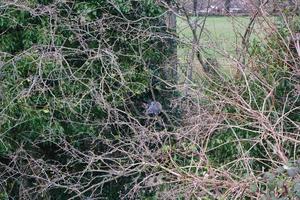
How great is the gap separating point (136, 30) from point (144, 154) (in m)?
1.36

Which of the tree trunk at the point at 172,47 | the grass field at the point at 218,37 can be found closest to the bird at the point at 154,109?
the tree trunk at the point at 172,47

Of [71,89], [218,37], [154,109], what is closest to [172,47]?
[218,37]

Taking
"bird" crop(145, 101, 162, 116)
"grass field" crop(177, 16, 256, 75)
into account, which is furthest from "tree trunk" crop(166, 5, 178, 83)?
"bird" crop(145, 101, 162, 116)

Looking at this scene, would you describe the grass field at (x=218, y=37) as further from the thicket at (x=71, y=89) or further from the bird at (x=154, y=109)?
the bird at (x=154, y=109)

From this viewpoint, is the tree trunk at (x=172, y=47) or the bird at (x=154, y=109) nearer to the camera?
the bird at (x=154, y=109)

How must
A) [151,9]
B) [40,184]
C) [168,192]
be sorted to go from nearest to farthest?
[168,192] → [40,184] → [151,9]

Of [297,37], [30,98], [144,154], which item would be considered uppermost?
[297,37]

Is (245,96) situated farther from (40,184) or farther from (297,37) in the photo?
(40,184)

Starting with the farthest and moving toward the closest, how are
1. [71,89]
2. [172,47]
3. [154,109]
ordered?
[172,47]
[154,109]
[71,89]

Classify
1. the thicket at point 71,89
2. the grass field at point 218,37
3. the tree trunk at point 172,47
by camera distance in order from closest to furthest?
the thicket at point 71,89 → the grass field at point 218,37 → the tree trunk at point 172,47

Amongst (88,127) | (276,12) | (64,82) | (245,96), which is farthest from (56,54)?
(276,12)

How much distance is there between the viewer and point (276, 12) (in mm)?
6281

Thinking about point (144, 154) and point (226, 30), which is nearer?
point (144, 154)

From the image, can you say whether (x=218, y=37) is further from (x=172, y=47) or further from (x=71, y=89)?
(x=71, y=89)
